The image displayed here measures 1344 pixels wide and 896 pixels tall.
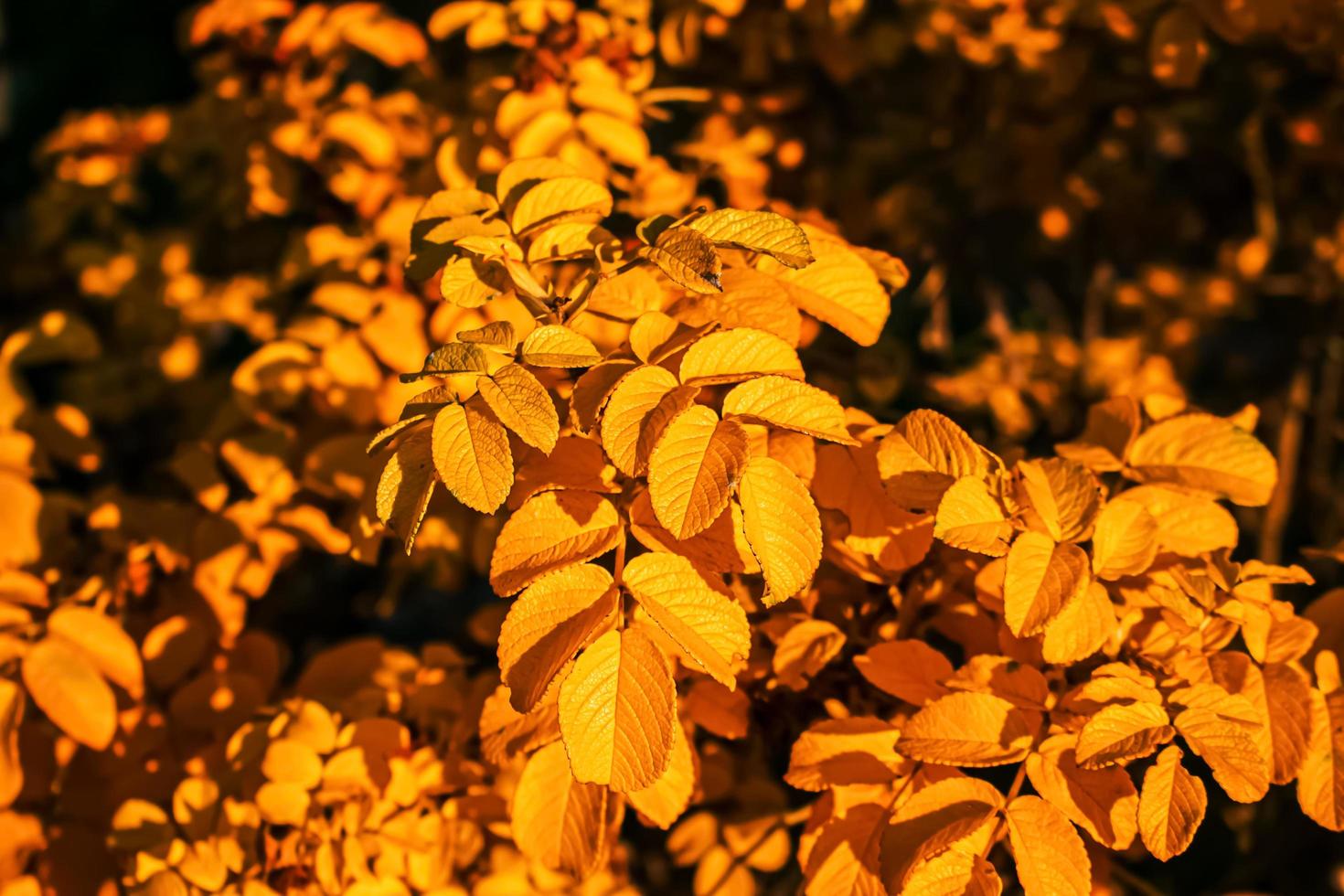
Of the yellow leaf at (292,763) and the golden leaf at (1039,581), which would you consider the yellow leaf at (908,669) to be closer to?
the golden leaf at (1039,581)

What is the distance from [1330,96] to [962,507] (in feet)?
4.63

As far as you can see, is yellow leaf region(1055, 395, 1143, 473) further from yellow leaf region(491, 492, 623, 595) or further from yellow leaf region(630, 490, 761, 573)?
yellow leaf region(491, 492, 623, 595)

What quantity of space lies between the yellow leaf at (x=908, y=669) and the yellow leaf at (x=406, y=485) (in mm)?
448

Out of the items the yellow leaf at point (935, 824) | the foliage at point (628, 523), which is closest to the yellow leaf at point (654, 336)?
the foliage at point (628, 523)

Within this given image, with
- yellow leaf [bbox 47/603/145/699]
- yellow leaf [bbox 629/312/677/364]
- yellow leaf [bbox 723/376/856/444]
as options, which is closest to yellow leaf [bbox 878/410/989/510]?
yellow leaf [bbox 723/376/856/444]

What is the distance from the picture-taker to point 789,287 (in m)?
1.16

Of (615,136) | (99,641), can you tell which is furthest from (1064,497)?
(99,641)

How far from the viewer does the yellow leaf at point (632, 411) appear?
2.88 ft

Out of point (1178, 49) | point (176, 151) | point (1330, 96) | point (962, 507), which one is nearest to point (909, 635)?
point (962, 507)

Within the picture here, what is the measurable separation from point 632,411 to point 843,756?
42cm

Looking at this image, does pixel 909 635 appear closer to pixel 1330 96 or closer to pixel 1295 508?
pixel 1330 96

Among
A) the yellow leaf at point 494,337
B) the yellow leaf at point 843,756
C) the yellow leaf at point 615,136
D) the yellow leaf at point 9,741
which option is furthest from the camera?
the yellow leaf at point 615,136

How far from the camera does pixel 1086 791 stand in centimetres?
99

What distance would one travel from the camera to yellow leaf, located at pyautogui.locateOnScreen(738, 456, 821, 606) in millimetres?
891
